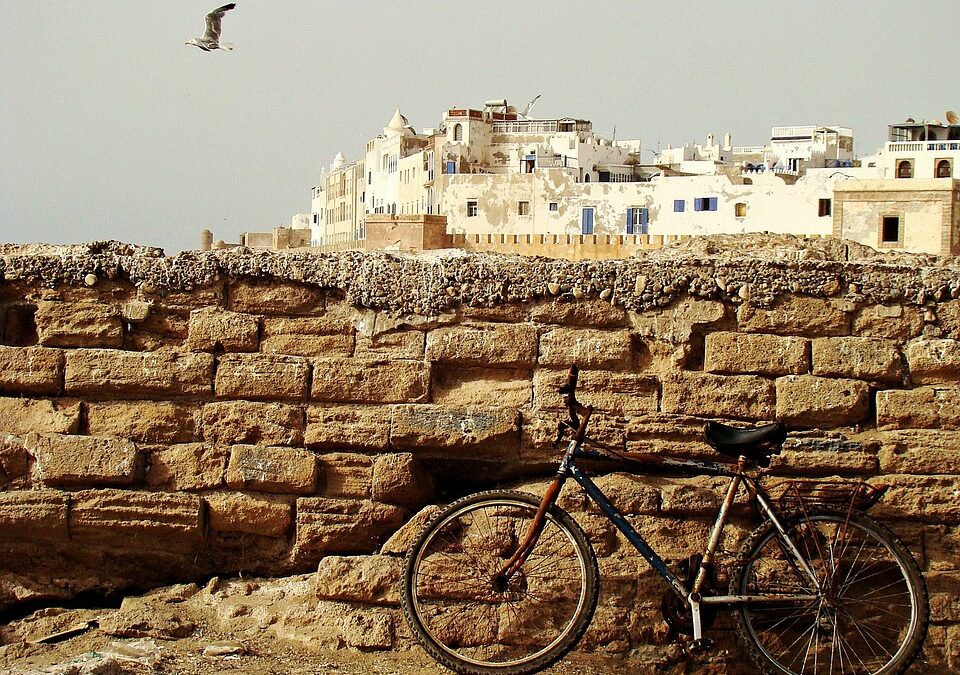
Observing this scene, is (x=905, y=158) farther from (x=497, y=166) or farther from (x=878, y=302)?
(x=878, y=302)

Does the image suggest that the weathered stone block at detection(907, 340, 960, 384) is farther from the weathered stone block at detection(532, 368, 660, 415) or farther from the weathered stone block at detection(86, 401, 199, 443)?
the weathered stone block at detection(86, 401, 199, 443)

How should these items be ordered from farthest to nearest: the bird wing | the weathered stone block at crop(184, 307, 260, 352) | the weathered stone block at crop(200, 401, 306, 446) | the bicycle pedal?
the bird wing
the weathered stone block at crop(184, 307, 260, 352)
the weathered stone block at crop(200, 401, 306, 446)
the bicycle pedal

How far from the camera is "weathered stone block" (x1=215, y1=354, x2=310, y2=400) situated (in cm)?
515

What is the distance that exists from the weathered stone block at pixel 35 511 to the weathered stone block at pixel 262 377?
84 cm

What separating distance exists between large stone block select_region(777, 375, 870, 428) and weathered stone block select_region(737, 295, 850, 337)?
21 centimetres

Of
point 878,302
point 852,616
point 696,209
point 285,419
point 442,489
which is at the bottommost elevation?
point 852,616

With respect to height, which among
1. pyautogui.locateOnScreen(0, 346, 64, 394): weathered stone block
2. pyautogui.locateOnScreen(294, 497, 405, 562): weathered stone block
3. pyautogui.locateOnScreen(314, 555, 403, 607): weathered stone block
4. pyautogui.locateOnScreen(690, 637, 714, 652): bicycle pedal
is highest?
pyautogui.locateOnScreen(0, 346, 64, 394): weathered stone block

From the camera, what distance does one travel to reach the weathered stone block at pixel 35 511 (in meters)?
5.12

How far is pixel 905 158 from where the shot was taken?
51.9 metres

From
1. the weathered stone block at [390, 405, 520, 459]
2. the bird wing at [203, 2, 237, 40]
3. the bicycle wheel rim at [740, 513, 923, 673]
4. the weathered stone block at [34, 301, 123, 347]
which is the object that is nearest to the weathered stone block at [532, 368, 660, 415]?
the weathered stone block at [390, 405, 520, 459]

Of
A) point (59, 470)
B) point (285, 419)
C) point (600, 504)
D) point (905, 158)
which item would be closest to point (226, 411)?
point (285, 419)

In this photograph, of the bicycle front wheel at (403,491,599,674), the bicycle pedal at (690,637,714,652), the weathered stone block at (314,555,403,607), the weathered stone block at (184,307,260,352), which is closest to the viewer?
the bicycle pedal at (690,637,714,652)

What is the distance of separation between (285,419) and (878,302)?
2619mm

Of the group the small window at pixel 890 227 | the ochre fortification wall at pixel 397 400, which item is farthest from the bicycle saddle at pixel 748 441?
the small window at pixel 890 227
